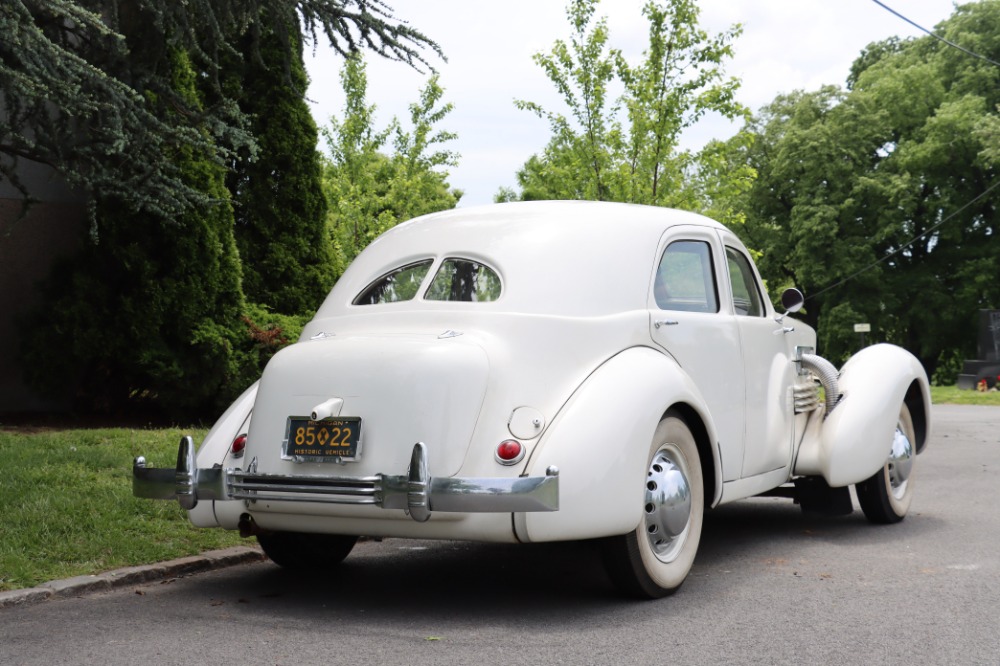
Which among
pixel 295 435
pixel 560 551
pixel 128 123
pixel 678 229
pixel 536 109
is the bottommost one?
pixel 560 551

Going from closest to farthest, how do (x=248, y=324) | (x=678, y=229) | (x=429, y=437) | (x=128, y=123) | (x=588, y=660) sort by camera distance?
1. (x=588, y=660)
2. (x=429, y=437)
3. (x=678, y=229)
4. (x=128, y=123)
5. (x=248, y=324)

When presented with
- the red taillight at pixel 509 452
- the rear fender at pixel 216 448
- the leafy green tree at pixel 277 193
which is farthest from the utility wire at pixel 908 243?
the red taillight at pixel 509 452

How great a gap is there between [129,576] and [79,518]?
108 cm

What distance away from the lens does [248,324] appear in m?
12.5

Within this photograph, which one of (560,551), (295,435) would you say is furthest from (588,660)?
(560,551)

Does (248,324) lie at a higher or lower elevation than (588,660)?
higher

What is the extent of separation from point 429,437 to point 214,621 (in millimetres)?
1290

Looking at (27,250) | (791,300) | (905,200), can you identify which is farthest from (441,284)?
(905,200)

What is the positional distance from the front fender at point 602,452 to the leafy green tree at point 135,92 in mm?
4407

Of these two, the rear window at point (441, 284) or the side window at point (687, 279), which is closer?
the rear window at point (441, 284)

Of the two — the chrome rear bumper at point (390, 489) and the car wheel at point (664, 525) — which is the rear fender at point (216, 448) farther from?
the car wheel at point (664, 525)

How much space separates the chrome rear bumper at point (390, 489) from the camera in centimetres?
492

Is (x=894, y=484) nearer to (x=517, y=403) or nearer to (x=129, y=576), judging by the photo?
(x=517, y=403)

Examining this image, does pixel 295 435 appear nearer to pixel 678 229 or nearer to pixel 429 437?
pixel 429 437
